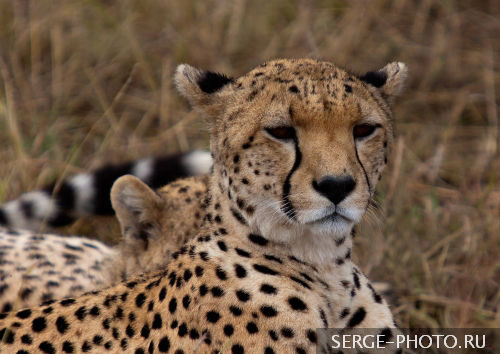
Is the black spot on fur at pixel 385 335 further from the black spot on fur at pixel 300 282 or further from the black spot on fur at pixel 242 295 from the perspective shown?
the black spot on fur at pixel 242 295

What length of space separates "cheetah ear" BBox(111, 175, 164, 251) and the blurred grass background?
31.4 inches

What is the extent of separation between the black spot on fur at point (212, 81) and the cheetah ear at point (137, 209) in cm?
92

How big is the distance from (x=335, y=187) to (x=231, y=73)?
113 inches

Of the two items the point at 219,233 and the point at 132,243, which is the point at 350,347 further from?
the point at 132,243

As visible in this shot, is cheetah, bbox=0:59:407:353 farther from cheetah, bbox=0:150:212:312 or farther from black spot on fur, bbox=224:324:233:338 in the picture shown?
cheetah, bbox=0:150:212:312

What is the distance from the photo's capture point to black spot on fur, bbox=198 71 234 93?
7.95ft

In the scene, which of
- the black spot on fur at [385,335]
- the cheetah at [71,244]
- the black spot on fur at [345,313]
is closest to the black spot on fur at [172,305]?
the black spot on fur at [345,313]

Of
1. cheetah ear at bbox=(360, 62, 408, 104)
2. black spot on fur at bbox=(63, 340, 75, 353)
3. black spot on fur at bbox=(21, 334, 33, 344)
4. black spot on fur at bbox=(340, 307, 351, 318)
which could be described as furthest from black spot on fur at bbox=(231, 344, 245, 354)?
cheetah ear at bbox=(360, 62, 408, 104)

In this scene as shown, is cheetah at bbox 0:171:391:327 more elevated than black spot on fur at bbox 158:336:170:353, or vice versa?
cheetah at bbox 0:171:391:327

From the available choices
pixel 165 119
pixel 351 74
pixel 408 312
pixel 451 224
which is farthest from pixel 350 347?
pixel 165 119

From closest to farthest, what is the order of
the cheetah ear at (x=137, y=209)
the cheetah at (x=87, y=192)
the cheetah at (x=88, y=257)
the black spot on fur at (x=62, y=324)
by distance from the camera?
the black spot on fur at (x=62, y=324) → the cheetah at (x=88, y=257) → the cheetah ear at (x=137, y=209) → the cheetah at (x=87, y=192)

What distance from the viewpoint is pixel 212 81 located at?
7.98 ft

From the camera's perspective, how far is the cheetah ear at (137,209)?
3.27 metres

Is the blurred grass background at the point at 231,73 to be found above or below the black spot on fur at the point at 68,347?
above
